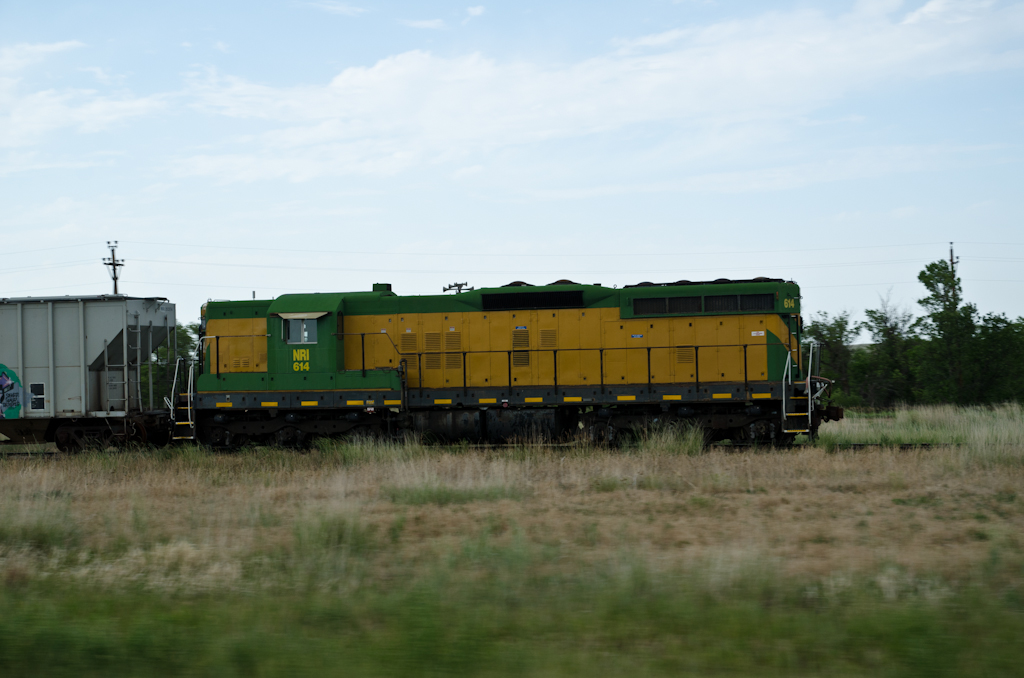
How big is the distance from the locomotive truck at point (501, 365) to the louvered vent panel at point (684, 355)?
0.03 meters

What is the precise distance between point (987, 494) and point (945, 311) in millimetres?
19971

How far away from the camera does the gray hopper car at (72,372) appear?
16344 millimetres

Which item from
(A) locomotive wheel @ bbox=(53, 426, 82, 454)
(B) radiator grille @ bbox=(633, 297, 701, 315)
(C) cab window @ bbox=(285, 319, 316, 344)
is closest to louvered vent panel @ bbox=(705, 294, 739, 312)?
(B) radiator grille @ bbox=(633, 297, 701, 315)

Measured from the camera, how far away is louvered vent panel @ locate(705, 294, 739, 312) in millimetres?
15883

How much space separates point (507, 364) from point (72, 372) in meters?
8.87

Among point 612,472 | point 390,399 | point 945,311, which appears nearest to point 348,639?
point 612,472

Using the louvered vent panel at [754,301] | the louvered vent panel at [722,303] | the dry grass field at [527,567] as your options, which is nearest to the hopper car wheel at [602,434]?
the dry grass field at [527,567]

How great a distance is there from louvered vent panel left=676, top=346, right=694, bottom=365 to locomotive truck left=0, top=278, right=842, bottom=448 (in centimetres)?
3

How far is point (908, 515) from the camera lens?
8.88 meters

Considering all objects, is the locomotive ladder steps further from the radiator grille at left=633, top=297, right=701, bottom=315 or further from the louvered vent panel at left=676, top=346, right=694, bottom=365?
the louvered vent panel at left=676, top=346, right=694, bottom=365

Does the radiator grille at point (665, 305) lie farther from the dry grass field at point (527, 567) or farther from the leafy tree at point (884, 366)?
the leafy tree at point (884, 366)

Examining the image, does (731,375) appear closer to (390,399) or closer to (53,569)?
(390,399)

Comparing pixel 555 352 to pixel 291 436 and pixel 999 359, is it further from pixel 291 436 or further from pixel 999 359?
pixel 999 359

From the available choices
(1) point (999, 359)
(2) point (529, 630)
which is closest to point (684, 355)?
(2) point (529, 630)
